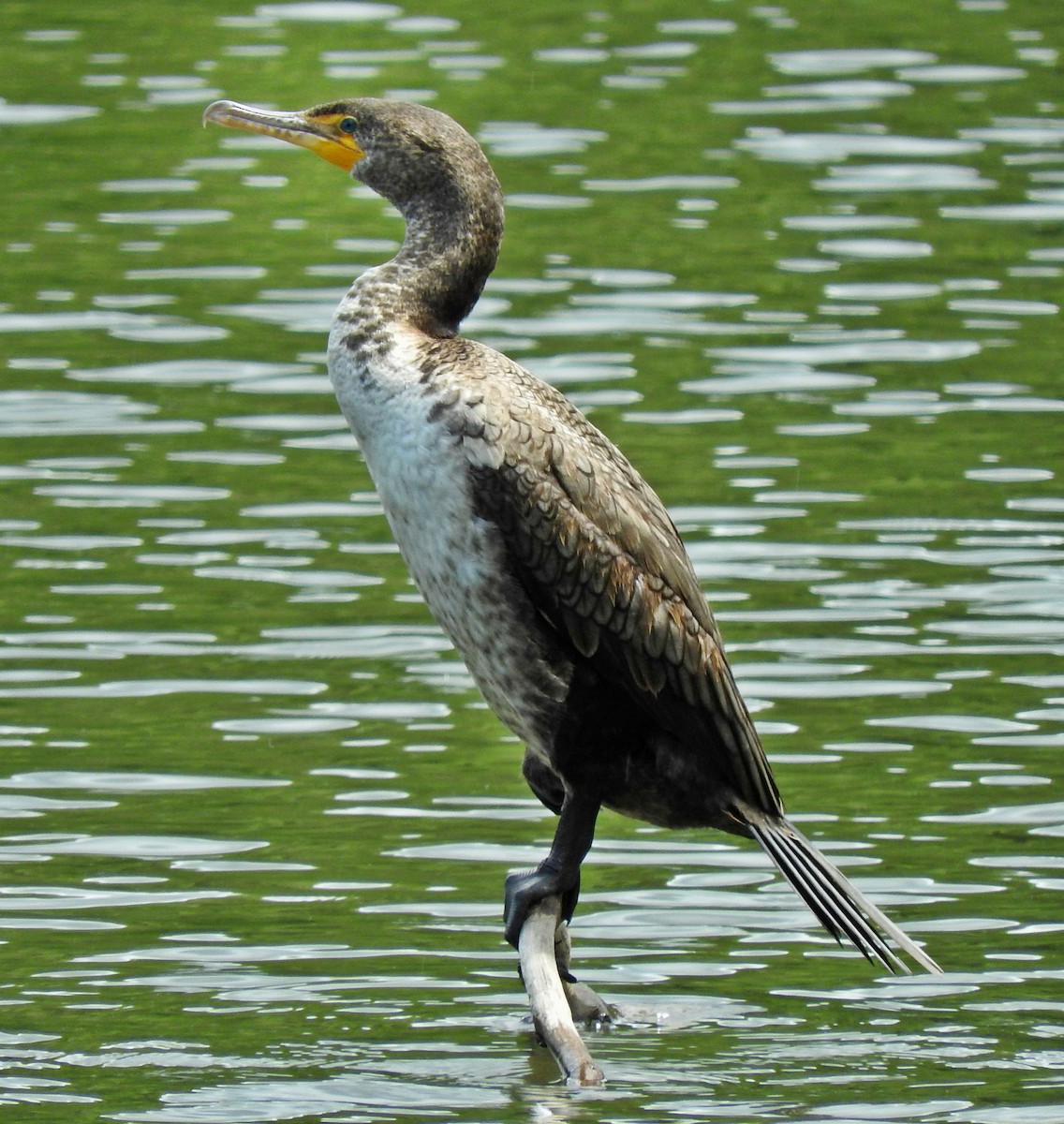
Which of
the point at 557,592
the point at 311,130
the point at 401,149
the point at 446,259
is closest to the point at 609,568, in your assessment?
the point at 557,592

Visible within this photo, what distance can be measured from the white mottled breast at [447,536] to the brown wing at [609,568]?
58 millimetres

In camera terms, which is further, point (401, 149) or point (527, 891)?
point (401, 149)

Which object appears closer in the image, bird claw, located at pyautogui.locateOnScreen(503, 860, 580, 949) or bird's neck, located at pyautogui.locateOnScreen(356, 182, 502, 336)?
bird claw, located at pyautogui.locateOnScreen(503, 860, 580, 949)

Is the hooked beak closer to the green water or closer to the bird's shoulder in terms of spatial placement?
the bird's shoulder

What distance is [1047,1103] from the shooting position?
6926 millimetres

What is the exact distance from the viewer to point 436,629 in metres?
10.8

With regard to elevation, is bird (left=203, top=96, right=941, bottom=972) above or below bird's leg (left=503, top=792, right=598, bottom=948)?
above

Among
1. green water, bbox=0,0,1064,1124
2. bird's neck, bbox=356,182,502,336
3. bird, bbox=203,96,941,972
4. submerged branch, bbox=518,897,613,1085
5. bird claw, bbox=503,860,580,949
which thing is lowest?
green water, bbox=0,0,1064,1124

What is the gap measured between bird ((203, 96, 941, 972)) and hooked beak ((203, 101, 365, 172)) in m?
0.52

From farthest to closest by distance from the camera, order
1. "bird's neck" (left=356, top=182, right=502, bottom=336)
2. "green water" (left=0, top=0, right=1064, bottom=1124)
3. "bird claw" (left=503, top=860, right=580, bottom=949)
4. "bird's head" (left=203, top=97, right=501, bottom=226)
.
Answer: "green water" (left=0, top=0, right=1064, bottom=1124) → "bird's head" (left=203, top=97, right=501, bottom=226) → "bird's neck" (left=356, top=182, right=502, bottom=336) → "bird claw" (left=503, top=860, right=580, bottom=949)

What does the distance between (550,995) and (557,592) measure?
89 cm

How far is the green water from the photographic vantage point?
751 cm

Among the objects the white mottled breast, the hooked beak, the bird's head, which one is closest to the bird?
the white mottled breast

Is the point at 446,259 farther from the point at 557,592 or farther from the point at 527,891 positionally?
the point at 527,891
